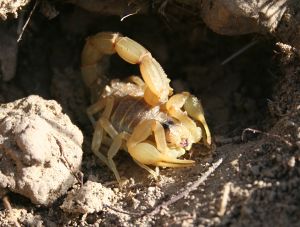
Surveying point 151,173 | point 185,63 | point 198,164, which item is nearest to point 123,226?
point 151,173

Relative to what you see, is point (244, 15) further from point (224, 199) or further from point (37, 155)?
point (37, 155)

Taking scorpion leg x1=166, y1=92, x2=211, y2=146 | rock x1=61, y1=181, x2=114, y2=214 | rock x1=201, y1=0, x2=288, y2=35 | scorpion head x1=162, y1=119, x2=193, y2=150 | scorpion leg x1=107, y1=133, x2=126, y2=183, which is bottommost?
rock x1=61, y1=181, x2=114, y2=214

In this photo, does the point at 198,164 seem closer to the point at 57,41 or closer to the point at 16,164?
the point at 16,164

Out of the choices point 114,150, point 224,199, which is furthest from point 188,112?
point 224,199

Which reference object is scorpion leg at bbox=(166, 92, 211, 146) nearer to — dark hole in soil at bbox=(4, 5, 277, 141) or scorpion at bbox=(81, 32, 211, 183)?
scorpion at bbox=(81, 32, 211, 183)

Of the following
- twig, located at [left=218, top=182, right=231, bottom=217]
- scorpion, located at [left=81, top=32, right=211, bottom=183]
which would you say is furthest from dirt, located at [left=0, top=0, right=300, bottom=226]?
scorpion, located at [left=81, top=32, right=211, bottom=183]
